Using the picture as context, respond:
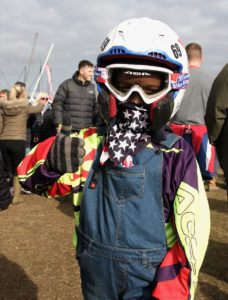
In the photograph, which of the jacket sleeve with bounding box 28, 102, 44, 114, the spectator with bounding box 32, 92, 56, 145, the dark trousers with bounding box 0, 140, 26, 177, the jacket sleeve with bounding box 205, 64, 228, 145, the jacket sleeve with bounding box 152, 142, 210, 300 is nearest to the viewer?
the jacket sleeve with bounding box 152, 142, 210, 300

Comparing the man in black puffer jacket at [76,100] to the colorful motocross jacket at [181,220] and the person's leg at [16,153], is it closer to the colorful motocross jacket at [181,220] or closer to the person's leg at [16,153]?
the person's leg at [16,153]

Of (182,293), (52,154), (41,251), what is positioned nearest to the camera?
(182,293)

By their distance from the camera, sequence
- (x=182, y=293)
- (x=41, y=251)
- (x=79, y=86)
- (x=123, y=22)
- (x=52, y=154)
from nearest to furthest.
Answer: (x=182, y=293), (x=52, y=154), (x=123, y=22), (x=41, y=251), (x=79, y=86)

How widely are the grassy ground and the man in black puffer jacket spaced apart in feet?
4.95

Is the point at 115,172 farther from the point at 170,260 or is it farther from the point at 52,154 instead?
the point at 170,260

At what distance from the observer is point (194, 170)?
4.95 feet

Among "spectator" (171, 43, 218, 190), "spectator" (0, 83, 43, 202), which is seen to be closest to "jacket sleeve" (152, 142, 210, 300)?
"spectator" (171, 43, 218, 190)

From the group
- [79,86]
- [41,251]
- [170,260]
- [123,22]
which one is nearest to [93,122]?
[79,86]

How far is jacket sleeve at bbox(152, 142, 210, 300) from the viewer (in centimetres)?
141

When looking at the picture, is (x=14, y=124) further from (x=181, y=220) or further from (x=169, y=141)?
(x=181, y=220)

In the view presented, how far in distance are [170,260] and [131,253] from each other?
0.17 metres

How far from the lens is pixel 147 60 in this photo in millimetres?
1626

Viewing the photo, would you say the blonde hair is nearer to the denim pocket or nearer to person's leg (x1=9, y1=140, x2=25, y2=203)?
person's leg (x1=9, y1=140, x2=25, y2=203)

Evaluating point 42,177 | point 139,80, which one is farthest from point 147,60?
point 42,177
